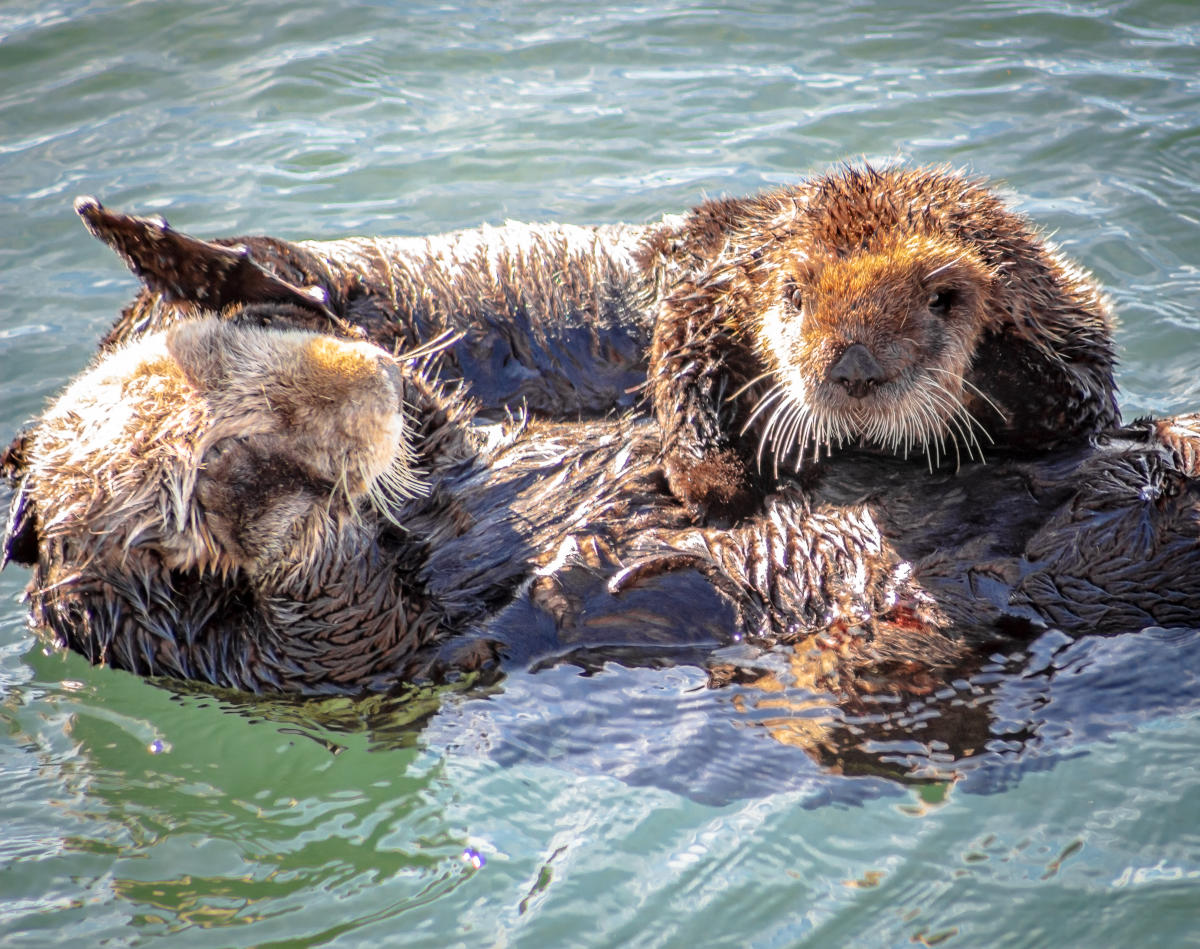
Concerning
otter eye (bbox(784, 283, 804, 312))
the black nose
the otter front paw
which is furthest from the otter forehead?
the otter front paw

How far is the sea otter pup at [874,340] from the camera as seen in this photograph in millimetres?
3301

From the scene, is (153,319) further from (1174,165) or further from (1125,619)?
(1174,165)

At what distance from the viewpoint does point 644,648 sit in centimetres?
341

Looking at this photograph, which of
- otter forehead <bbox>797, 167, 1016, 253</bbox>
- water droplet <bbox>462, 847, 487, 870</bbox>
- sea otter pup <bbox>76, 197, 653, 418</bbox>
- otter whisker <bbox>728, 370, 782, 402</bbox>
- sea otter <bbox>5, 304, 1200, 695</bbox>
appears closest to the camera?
water droplet <bbox>462, 847, 487, 870</bbox>

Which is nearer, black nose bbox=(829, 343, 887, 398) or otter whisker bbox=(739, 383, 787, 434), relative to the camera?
black nose bbox=(829, 343, 887, 398)

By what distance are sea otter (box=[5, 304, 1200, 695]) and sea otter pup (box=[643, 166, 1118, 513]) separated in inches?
6.2

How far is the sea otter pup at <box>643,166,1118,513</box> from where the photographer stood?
3.30m

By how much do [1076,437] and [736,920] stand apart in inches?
70.3

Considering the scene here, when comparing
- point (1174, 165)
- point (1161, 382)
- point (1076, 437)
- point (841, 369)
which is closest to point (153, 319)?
point (841, 369)

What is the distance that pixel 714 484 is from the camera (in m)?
3.68

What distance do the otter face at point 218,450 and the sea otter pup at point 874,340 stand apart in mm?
1104

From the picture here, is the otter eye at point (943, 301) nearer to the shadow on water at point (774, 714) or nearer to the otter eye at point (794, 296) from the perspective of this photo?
the otter eye at point (794, 296)

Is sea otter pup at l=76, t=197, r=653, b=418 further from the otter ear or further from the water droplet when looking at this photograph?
the water droplet

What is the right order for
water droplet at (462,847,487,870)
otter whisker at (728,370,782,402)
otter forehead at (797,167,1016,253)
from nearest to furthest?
1. water droplet at (462,847,487,870)
2. otter forehead at (797,167,1016,253)
3. otter whisker at (728,370,782,402)
